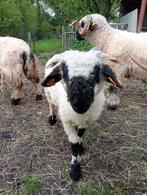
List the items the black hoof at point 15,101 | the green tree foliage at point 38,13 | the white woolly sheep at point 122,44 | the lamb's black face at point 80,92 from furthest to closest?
the green tree foliage at point 38,13 → the black hoof at point 15,101 → the white woolly sheep at point 122,44 → the lamb's black face at point 80,92

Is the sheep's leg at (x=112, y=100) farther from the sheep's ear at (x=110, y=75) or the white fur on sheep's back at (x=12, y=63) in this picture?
the sheep's ear at (x=110, y=75)

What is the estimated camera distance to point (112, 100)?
255 inches

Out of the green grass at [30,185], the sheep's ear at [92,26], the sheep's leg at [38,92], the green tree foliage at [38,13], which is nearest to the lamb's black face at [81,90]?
the green grass at [30,185]

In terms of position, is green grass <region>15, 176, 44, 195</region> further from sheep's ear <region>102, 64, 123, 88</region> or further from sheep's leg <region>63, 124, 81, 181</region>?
sheep's ear <region>102, 64, 123, 88</region>

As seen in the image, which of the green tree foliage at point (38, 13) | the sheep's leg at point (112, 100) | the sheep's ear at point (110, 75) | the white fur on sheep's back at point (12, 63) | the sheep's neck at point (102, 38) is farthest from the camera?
the green tree foliage at point (38, 13)

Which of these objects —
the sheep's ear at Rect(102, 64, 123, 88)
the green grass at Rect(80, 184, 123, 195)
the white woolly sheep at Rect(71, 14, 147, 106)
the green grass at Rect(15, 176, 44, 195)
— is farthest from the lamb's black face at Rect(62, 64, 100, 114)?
the white woolly sheep at Rect(71, 14, 147, 106)

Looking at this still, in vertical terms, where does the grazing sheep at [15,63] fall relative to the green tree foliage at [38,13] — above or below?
above

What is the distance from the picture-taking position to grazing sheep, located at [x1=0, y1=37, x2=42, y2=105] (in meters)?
6.12

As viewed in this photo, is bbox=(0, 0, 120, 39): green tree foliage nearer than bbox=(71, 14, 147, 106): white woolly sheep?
No

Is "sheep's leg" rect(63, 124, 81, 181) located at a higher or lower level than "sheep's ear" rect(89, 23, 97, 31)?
lower

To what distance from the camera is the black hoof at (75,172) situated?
13.5 ft

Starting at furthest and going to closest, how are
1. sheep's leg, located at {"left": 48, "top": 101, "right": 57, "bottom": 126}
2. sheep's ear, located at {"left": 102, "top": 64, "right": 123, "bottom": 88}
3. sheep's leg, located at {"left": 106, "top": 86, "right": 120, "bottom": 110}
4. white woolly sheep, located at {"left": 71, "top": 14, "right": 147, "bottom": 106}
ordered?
sheep's leg, located at {"left": 106, "top": 86, "right": 120, "bottom": 110} < white woolly sheep, located at {"left": 71, "top": 14, "right": 147, "bottom": 106} < sheep's leg, located at {"left": 48, "top": 101, "right": 57, "bottom": 126} < sheep's ear, located at {"left": 102, "top": 64, "right": 123, "bottom": 88}

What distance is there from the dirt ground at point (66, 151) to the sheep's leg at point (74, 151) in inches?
3.1

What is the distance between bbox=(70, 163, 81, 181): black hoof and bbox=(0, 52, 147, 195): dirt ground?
5 centimetres
